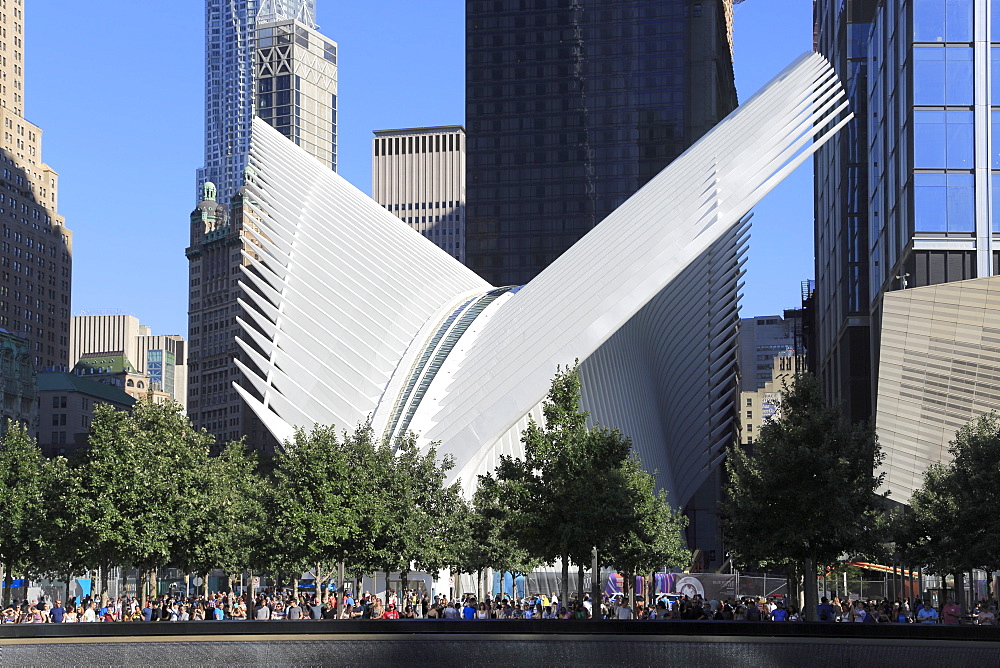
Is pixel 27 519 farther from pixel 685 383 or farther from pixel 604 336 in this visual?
pixel 685 383

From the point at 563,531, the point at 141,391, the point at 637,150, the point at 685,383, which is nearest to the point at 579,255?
the point at 563,531

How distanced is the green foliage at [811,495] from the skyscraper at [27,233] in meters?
132

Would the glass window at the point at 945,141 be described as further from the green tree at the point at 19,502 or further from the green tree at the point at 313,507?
the green tree at the point at 19,502

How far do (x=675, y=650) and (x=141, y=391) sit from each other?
601 feet

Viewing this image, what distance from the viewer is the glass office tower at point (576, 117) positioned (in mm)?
134625

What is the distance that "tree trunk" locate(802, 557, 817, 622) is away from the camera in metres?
27.2

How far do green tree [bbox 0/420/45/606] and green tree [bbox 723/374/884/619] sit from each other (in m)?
19.8

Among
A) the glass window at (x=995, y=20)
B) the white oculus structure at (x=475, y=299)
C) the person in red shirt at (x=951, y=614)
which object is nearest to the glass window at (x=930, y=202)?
the white oculus structure at (x=475, y=299)

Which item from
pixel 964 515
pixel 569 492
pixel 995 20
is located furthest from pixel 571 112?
pixel 569 492

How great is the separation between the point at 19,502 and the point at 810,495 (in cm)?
2384

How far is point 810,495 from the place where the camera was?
3030cm

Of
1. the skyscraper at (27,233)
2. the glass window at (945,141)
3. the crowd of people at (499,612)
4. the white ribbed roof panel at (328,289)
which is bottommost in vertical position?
the crowd of people at (499,612)

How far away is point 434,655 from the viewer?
2067cm

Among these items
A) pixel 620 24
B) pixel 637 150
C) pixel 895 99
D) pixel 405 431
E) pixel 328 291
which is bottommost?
pixel 405 431
